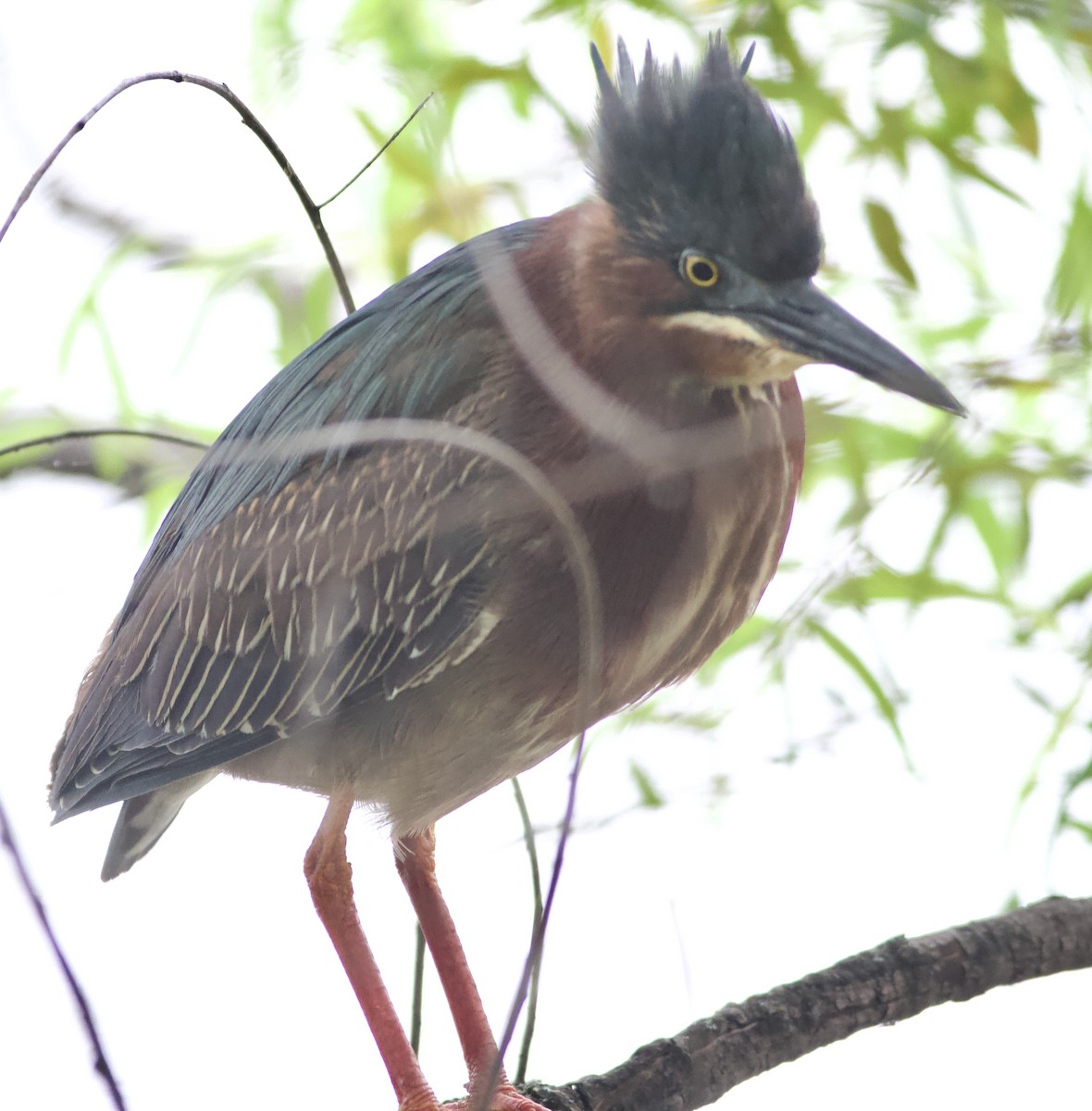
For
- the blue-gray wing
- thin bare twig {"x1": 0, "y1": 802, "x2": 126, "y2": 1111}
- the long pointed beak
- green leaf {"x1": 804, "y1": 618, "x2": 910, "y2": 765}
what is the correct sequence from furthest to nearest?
green leaf {"x1": 804, "y1": 618, "x2": 910, "y2": 765} → the blue-gray wing → the long pointed beak → thin bare twig {"x1": 0, "y1": 802, "x2": 126, "y2": 1111}

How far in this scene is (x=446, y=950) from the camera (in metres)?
1.76

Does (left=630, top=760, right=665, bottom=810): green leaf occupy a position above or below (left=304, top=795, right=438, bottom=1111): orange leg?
above

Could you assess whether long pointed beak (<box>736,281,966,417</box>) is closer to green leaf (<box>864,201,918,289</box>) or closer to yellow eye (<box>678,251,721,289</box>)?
yellow eye (<box>678,251,721,289</box>)

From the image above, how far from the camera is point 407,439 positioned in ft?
4.73

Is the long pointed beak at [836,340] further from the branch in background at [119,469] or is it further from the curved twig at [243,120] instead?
the branch in background at [119,469]

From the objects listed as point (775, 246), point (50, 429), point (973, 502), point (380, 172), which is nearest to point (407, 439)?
point (775, 246)

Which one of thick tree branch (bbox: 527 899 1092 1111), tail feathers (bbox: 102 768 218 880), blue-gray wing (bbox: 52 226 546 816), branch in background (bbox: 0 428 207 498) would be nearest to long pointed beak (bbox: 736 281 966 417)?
blue-gray wing (bbox: 52 226 546 816)

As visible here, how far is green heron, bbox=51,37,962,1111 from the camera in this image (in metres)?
1.27

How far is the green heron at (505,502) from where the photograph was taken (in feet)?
4.17

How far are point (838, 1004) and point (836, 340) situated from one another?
71cm

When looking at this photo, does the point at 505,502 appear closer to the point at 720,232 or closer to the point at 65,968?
the point at 720,232

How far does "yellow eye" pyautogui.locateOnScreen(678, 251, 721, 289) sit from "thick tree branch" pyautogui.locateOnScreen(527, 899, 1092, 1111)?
28.6 inches

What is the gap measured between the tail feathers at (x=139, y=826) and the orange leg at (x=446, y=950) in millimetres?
293

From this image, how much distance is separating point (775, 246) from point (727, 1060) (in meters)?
0.79
